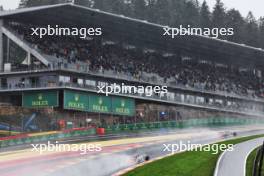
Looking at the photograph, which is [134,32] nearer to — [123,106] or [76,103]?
[123,106]

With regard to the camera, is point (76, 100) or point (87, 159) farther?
point (76, 100)

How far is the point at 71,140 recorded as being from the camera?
130 feet

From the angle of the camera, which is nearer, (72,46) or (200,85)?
(72,46)

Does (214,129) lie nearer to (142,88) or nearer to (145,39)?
(142,88)

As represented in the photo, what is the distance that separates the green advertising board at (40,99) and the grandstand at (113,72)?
101 mm

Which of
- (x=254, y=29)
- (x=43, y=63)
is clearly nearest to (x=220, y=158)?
(x=43, y=63)

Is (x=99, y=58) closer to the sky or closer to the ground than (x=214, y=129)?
closer to the sky

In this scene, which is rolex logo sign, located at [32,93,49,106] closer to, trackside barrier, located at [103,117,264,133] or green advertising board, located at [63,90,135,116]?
green advertising board, located at [63,90,135,116]

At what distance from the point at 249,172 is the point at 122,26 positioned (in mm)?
44490

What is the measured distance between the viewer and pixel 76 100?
54.1 m

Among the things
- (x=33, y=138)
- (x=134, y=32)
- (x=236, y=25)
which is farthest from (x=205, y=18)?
(x=33, y=138)

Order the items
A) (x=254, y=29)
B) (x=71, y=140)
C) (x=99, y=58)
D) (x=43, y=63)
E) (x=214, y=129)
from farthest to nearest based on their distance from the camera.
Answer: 1. (x=254, y=29)
2. (x=99, y=58)
3. (x=43, y=63)
4. (x=214, y=129)
5. (x=71, y=140)

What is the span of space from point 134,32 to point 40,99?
17564mm

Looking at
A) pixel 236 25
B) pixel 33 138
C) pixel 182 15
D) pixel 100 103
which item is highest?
pixel 182 15
